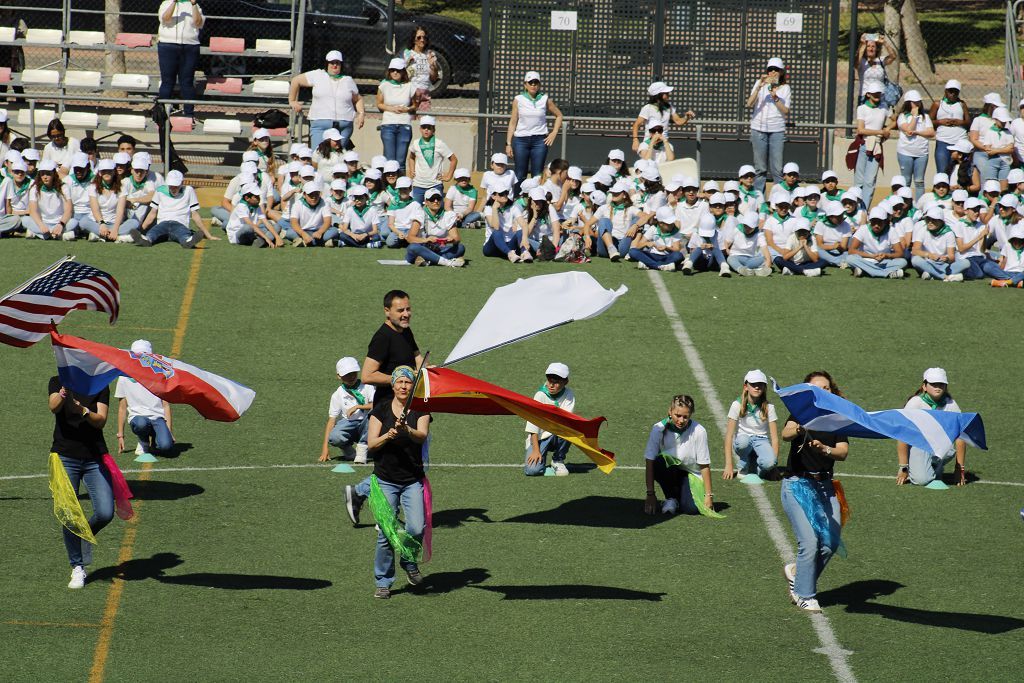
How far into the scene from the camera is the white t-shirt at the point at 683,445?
13.5 meters

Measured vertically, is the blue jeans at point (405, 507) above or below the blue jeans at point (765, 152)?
below

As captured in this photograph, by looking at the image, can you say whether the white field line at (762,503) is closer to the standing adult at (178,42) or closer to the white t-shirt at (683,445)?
the white t-shirt at (683,445)

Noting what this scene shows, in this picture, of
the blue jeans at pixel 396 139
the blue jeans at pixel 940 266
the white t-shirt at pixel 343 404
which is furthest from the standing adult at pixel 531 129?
the white t-shirt at pixel 343 404

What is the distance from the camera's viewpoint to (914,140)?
2373cm

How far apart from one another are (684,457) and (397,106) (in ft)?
38.6

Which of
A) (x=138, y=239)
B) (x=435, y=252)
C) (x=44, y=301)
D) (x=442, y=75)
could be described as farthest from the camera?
(x=442, y=75)

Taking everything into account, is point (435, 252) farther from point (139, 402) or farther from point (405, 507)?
point (405, 507)

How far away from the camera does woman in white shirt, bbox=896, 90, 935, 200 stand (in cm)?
2361

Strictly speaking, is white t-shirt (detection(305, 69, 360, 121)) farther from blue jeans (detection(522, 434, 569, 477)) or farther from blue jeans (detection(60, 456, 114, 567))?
blue jeans (detection(60, 456, 114, 567))

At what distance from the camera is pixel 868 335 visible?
64.8 ft

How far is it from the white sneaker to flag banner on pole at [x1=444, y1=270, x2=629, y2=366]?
3087 millimetres

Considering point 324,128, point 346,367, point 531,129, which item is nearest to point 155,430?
point 346,367

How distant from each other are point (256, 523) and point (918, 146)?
14.2m

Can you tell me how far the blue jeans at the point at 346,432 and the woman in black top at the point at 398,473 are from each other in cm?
370
